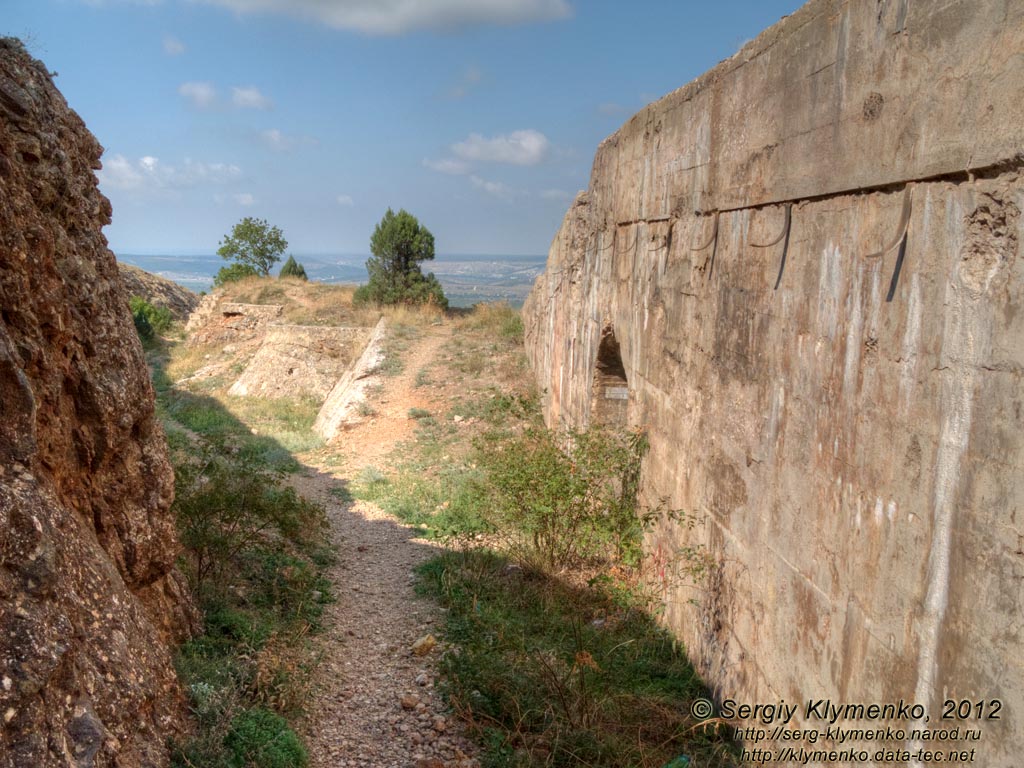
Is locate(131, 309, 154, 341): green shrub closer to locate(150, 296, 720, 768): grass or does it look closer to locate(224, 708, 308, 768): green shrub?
locate(150, 296, 720, 768): grass

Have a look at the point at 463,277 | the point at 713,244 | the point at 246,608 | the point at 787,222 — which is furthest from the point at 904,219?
the point at 463,277

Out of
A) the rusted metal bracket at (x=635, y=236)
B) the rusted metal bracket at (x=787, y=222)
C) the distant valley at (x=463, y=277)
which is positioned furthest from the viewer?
the distant valley at (x=463, y=277)

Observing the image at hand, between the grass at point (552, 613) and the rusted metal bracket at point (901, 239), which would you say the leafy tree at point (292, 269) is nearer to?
the grass at point (552, 613)

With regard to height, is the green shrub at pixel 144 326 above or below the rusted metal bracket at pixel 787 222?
below

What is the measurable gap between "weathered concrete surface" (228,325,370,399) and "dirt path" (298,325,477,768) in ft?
22.7

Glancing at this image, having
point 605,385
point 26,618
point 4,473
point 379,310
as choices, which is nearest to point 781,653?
point 26,618

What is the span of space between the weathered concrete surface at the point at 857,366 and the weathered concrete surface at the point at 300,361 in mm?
12380

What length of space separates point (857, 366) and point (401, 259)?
854 inches

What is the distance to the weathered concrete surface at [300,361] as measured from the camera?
16359 millimetres

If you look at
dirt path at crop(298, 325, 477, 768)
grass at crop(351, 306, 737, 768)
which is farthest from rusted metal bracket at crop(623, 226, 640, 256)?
dirt path at crop(298, 325, 477, 768)

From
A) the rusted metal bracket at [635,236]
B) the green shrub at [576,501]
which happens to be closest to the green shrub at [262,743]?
the green shrub at [576,501]

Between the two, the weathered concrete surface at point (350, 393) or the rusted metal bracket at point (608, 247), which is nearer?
the rusted metal bracket at point (608, 247)

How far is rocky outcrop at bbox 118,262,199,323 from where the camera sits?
27938 mm

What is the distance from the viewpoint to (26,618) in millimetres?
2664
